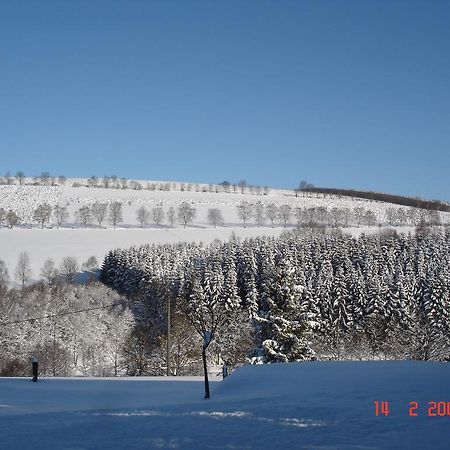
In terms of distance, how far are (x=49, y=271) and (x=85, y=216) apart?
104ft

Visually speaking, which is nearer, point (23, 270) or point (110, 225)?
point (23, 270)

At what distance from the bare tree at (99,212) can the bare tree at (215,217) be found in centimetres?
2455

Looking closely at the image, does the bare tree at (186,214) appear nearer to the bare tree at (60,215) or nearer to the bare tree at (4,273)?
the bare tree at (60,215)

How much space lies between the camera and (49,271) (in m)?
80.3

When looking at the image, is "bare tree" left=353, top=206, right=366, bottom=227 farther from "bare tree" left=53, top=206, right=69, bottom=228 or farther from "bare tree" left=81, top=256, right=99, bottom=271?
"bare tree" left=53, top=206, right=69, bottom=228

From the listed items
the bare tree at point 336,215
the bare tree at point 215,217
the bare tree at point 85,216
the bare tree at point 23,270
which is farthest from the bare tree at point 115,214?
the bare tree at point 336,215

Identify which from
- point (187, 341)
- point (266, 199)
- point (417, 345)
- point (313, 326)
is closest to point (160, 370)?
point (187, 341)

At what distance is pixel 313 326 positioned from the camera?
2667 cm

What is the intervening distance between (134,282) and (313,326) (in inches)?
1941

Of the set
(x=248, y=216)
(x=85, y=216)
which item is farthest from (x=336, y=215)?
(x=85, y=216)

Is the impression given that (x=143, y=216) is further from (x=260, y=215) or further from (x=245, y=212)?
(x=260, y=215)

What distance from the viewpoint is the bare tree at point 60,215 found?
10888 cm

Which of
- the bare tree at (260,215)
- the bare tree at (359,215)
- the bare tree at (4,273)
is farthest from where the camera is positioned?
the bare tree at (359,215)

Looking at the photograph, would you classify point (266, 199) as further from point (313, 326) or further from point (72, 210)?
point (313, 326)
